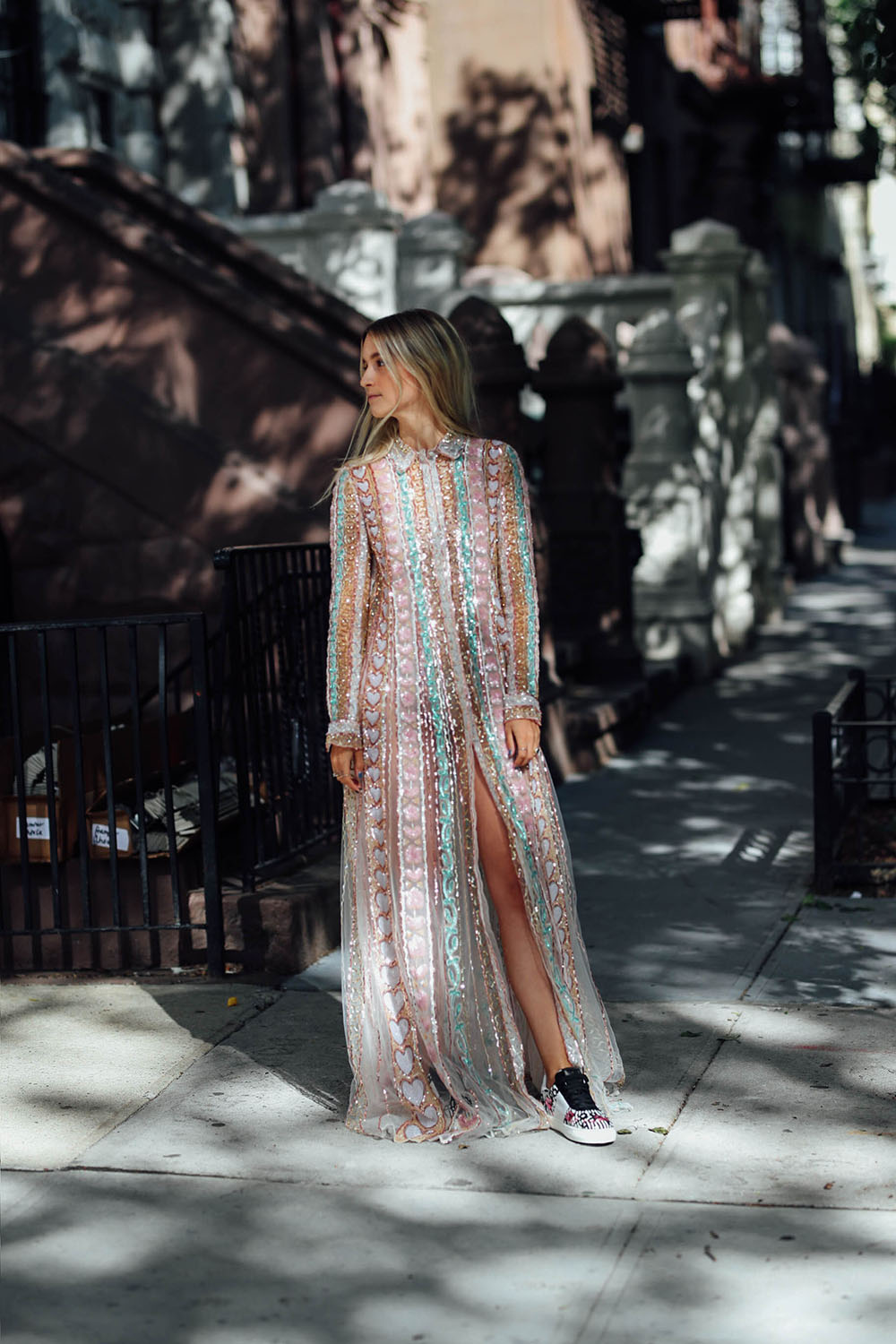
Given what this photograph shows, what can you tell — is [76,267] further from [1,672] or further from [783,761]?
[783,761]

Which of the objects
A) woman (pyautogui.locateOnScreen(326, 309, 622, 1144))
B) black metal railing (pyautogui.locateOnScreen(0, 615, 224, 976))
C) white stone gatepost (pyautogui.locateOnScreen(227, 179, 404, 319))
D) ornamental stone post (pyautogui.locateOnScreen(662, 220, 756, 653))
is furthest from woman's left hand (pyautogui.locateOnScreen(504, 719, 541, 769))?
ornamental stone post (pyautogui.locateOnScreen(662, 220, 756, 653))

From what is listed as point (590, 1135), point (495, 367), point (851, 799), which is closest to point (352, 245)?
point (495, 367)

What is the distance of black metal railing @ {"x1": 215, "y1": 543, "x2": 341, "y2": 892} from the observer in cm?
638

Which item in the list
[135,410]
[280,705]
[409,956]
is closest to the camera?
[409,956]

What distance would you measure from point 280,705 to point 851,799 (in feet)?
9.56

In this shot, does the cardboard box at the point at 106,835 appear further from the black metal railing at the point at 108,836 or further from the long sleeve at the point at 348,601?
the long sleeve at the point at 348,601

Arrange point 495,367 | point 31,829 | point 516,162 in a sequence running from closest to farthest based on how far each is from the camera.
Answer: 1. point 31,829
2. point 495,367
3. point 516,162

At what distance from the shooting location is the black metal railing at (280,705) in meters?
6.38

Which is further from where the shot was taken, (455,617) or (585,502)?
(585,502)

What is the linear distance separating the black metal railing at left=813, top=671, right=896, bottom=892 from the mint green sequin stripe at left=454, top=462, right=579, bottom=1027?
264 centimetres

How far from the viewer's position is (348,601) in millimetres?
4801

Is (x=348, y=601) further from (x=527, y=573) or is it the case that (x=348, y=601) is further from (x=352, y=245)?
(x=352, y=245)

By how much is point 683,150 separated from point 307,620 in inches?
817

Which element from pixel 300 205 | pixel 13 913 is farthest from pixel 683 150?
pixel 13 913
